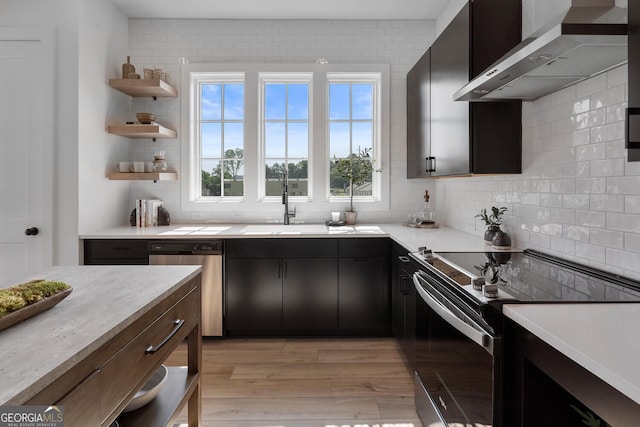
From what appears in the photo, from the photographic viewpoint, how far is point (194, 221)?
3861 mm

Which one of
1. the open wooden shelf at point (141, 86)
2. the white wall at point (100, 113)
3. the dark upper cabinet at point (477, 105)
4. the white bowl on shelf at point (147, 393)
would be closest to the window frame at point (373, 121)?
the dark upper cabinet at point (477, 105)

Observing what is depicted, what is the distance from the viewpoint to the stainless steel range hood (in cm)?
121

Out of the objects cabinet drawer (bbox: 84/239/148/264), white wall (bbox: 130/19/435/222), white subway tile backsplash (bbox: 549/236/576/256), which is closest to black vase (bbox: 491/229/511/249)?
white subway tile backsplash (bbox: 549/236/576/256)

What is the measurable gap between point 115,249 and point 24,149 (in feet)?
3.55

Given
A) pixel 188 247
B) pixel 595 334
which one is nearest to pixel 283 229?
pixel 188 247

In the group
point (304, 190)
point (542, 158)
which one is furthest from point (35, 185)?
point (542, 158)

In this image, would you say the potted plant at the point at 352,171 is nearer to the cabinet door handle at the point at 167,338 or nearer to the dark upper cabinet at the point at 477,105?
the dark upper cabinet at the point at 477,105

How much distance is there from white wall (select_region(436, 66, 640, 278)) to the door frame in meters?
3.49

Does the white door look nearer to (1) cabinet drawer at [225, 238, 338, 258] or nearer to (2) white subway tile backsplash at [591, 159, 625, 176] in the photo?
(1) cabinet drawer at [225, 238, 338, 258]

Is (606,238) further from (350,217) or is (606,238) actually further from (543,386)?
(350,217)

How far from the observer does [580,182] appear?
1856 millimetres

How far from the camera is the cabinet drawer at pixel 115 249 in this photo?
10.3 feet

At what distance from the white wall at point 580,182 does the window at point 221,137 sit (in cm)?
257

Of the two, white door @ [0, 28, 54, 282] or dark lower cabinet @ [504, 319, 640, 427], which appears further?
white door @ [0, 28, 54, 282]
